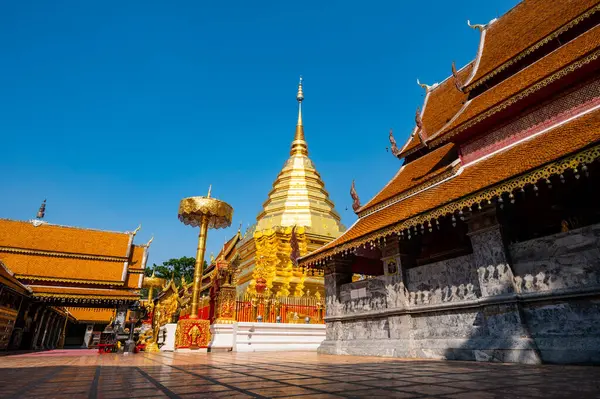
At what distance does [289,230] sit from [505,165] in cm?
1491

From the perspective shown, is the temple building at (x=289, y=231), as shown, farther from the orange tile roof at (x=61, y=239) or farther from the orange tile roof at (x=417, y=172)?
the orange tile roof at (x=417, y=172)

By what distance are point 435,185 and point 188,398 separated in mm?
6977

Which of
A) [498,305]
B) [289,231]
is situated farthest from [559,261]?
[289,231]

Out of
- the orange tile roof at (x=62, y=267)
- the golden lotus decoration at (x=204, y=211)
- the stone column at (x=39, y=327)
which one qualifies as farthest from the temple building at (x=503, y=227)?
the stone column at (x=39, y=327)

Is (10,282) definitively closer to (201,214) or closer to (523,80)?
(201,214)

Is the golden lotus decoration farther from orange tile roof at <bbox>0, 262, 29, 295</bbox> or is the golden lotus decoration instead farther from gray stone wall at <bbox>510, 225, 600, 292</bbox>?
gray stone wall at <bbox>510, 225, 600, 292</bbox>

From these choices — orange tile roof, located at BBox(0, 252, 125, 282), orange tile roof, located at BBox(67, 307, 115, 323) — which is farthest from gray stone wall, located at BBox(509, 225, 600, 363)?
orange tile roof, located at BBox(67, 307, 115, 323)

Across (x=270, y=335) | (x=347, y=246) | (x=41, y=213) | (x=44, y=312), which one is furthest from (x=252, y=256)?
(x=41, y=213)

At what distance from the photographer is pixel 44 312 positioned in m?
20.0

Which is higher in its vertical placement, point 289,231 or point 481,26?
point 481,26

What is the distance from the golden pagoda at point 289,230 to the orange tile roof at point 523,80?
11.8 m

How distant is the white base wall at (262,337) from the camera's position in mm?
10672

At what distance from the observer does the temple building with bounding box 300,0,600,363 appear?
5113 mm

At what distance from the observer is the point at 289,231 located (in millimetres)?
20297
